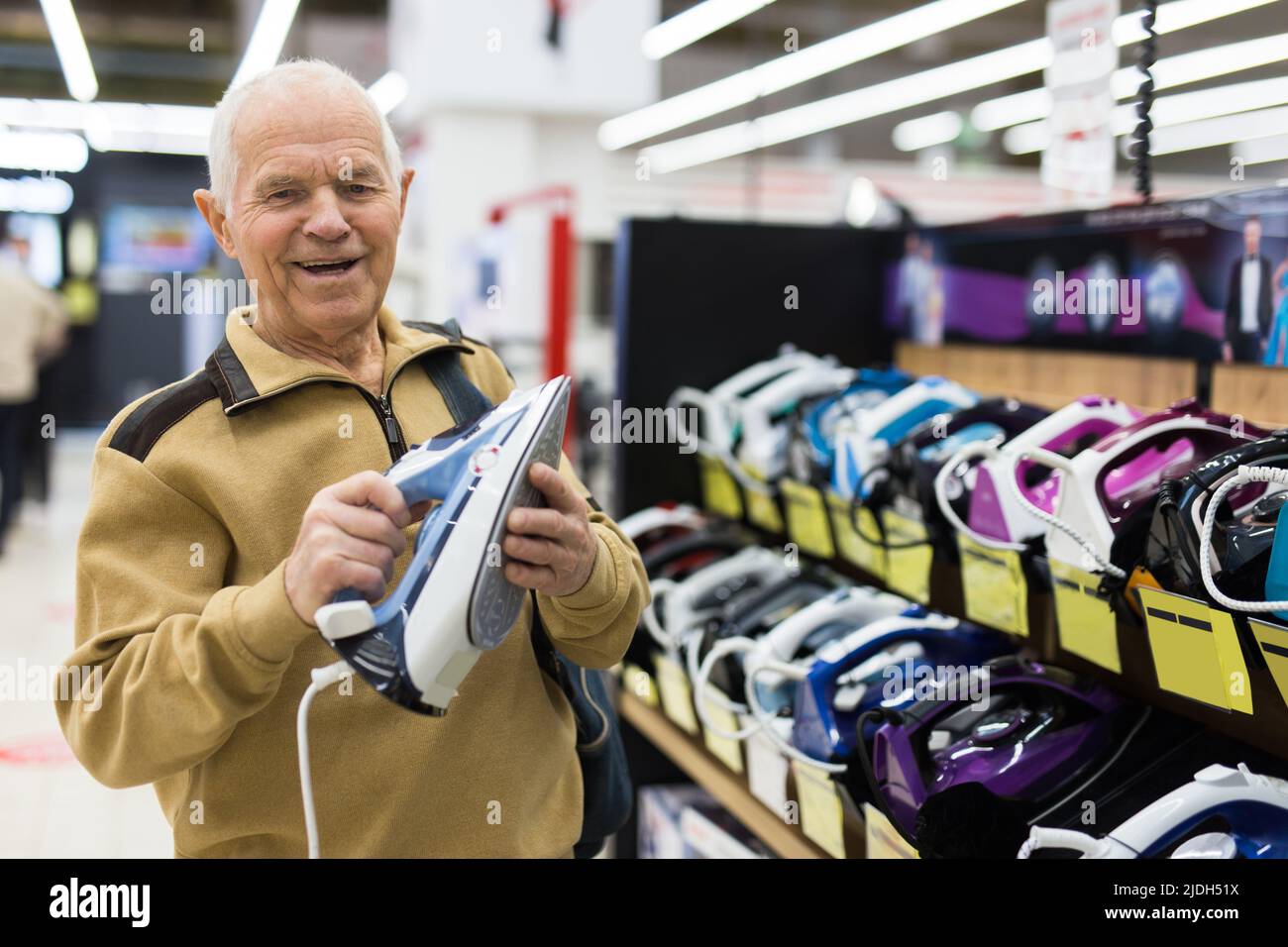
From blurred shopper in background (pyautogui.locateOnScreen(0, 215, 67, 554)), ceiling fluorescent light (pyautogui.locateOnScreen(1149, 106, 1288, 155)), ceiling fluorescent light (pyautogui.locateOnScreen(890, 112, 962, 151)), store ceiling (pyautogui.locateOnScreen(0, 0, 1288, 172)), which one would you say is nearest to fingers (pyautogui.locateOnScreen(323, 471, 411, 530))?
blurred shopper in background (pyautogui.locateOnScreen(0, 215, 67, 554))

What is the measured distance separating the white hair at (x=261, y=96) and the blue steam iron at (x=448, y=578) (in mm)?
368

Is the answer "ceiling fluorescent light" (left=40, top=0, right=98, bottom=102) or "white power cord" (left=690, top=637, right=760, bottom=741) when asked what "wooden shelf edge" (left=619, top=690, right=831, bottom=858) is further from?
"ceiling fluorescent light" (left=40, top=0, right=98, bottom=102)

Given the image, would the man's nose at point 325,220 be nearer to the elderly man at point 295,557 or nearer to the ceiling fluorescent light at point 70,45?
the elderly man at point 295,557

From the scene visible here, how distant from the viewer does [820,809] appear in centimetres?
203

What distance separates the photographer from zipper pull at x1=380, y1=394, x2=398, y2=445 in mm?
1346

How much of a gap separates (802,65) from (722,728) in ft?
27.7

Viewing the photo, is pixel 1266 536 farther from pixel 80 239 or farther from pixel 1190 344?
pixel 80 239

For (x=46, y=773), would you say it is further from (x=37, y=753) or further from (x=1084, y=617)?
(x=1084, y=617)

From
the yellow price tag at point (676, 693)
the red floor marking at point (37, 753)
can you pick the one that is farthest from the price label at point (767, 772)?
the red floor marking at point (37, 753)

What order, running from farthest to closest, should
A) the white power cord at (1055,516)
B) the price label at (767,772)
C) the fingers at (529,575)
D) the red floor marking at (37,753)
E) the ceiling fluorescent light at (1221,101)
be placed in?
the ceiling fluorescent light at (1221,101)
the red floor marking at (37,753)
the price label at (767,772)
the white power cord at (1055,516)
the fingers at (529,575)

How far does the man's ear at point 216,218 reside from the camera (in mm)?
1352

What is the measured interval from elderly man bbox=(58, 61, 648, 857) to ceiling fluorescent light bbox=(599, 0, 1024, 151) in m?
3.04

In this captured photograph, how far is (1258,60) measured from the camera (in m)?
8.24

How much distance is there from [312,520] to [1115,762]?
1143 millimetres
